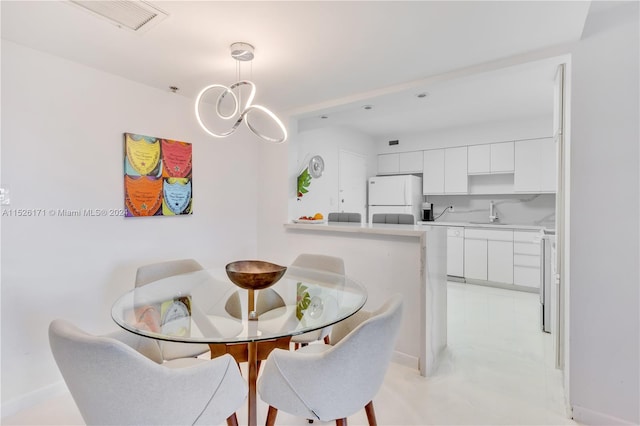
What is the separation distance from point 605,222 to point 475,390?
132cm

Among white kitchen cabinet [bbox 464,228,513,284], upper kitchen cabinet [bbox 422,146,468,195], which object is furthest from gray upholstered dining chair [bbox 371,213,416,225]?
upper kitchen cabinet [bbox 422,146,468,195]

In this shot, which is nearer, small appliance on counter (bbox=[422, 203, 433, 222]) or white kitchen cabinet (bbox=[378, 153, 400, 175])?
small appliance on counter (bbox=[422, 203, 433, 222])

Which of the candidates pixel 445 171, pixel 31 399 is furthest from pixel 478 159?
pixel 31 399

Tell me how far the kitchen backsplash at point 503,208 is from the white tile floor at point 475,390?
2046 mm

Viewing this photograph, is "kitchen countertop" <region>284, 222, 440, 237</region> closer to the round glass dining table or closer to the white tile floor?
the round glass dining table

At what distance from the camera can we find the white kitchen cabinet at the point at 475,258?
464cm

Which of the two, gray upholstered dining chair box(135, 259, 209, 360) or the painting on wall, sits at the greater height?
the painting on wall

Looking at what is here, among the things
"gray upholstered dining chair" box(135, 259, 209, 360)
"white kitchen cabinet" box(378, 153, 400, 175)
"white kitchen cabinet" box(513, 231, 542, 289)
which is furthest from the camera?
"white kitchen cabinet" box(378, 153, 400, 175)

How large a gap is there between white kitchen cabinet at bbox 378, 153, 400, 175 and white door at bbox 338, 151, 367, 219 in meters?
0.44

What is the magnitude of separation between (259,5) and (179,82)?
1.30 meters

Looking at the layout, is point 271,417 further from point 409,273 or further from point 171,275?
point 409,273

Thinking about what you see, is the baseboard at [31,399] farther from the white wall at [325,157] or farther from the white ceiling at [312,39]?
the white wall at [325,157]

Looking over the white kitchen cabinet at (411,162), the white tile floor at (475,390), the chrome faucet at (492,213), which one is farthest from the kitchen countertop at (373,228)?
the white kitchen cabinet at (411,162)

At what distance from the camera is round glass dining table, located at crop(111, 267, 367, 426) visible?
1450 mm
